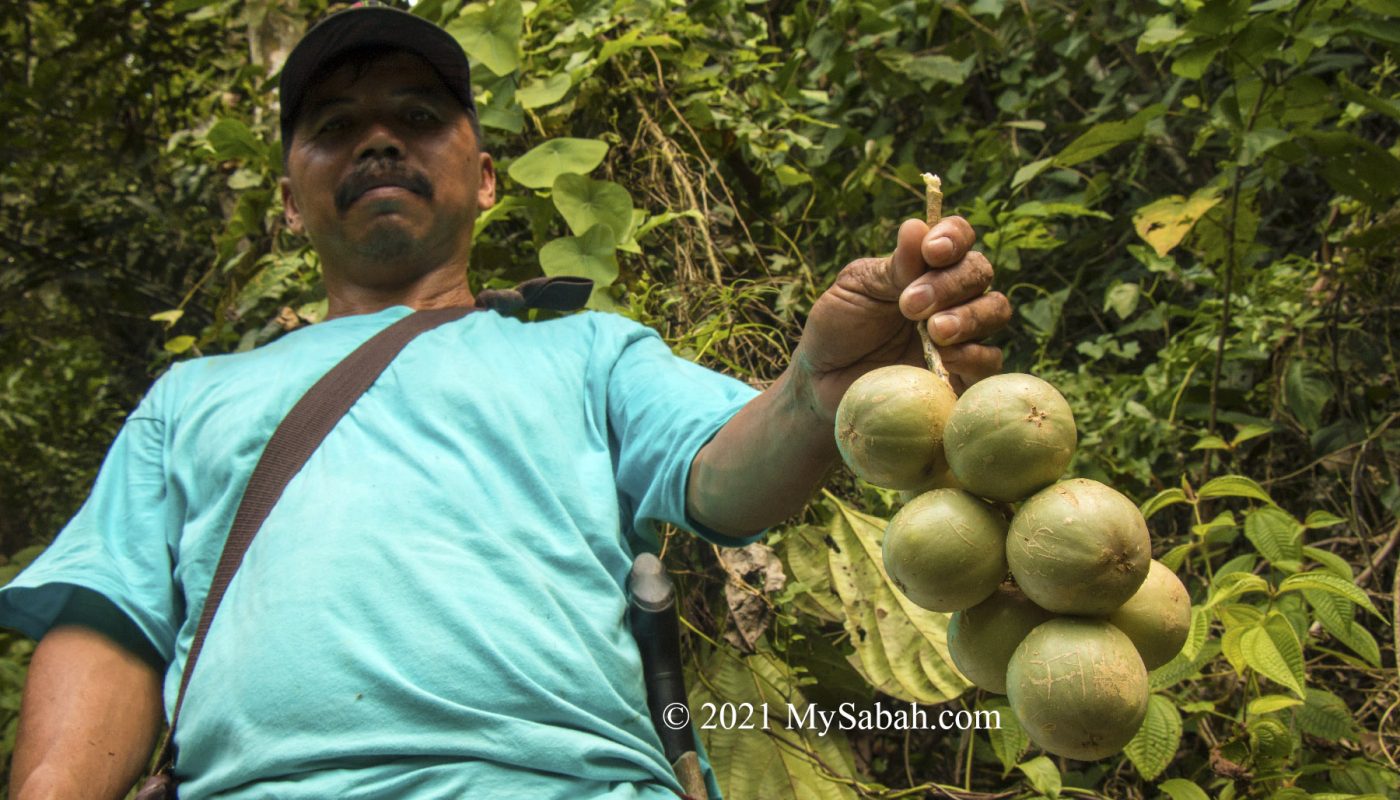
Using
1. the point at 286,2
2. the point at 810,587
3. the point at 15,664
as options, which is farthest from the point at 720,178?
the point at 15,664

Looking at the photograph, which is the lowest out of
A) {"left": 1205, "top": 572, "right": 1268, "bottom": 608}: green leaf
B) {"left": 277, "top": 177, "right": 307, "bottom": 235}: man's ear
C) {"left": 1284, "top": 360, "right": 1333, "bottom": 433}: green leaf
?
{"left": 1284, "top": 360, "right": 1333, "bottom": 433}: green leaf

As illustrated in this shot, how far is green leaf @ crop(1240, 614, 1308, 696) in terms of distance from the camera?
4.75 feet

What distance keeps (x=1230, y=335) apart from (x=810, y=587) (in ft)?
3.65

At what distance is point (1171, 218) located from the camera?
7.53 feet

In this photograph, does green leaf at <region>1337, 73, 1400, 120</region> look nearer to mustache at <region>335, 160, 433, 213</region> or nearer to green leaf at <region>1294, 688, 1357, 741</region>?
green leaf at <region>1294, 688, 1357, 741</region>

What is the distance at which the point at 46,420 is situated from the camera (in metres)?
4.51

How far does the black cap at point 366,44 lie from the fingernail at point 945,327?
1.29 metres

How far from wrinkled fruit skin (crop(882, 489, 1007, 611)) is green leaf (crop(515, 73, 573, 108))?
6.18ft

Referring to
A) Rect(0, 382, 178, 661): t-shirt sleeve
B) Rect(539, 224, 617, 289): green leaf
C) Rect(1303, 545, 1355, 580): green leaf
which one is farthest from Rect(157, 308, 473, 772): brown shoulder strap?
Rect(1303, 545, 1355, 580): green leaf

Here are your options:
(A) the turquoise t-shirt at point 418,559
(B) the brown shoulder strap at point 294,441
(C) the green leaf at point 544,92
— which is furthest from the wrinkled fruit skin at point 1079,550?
(C) the green leaf at point 544,92

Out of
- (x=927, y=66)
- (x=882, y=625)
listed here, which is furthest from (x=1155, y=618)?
(x=927, y=66)

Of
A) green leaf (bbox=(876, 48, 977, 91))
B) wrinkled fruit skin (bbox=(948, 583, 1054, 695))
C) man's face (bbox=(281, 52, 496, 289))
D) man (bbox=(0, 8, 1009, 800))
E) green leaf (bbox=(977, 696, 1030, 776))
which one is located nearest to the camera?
wrinkled fruit skin (bbox=(948, 583, 1054, 695))

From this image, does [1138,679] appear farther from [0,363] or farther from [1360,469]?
[0,363]

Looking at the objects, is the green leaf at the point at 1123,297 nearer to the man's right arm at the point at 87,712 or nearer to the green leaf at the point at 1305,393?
the green leaf at the point at 1305,393
